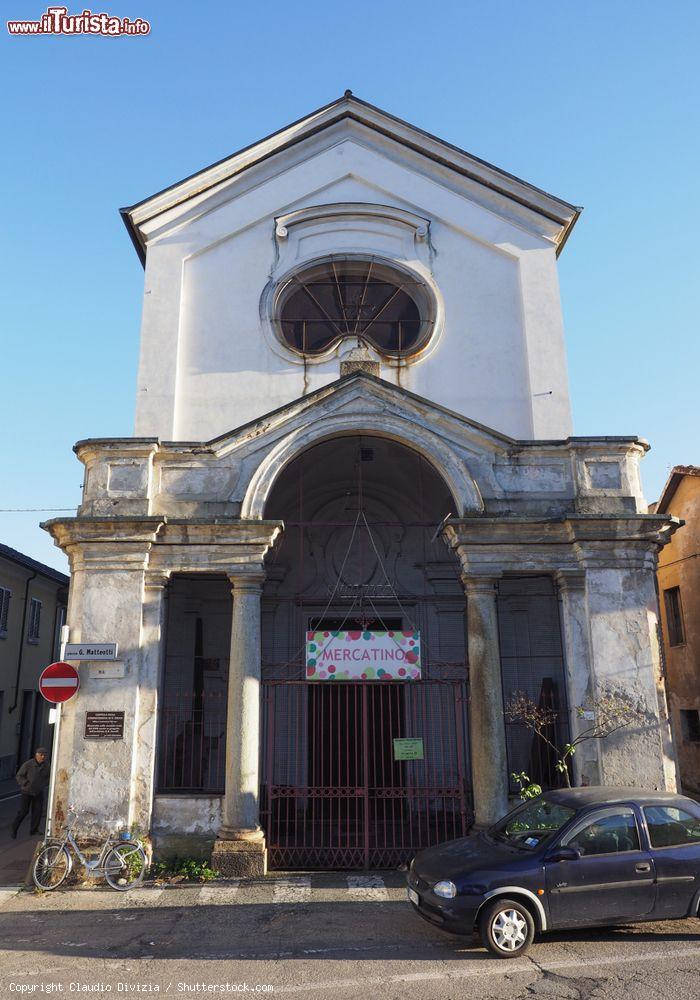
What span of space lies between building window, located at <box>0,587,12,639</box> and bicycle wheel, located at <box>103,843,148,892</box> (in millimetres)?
12634

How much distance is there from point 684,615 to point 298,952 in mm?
15141

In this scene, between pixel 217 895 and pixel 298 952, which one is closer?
pixel 298 952

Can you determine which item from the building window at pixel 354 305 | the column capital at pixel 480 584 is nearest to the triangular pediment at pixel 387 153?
the building window at pixel 354 305

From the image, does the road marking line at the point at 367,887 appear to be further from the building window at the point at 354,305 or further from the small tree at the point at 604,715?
the building window at the point at 354,305

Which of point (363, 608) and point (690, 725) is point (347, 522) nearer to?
point (363, 608)

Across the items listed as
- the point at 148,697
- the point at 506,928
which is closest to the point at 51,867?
the point at 148,697

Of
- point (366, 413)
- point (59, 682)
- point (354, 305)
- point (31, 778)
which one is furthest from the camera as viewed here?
point (354, 305)

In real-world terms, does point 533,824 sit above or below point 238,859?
above

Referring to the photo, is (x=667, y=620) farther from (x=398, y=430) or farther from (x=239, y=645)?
(x=239, y=645)

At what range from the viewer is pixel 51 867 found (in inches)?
368

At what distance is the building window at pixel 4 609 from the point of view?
20.4m

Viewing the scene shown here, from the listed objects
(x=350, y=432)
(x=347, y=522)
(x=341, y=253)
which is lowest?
(x=347, y=522)

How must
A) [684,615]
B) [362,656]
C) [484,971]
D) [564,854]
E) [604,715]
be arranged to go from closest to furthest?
1. [484,971]
2. [564,854]
3. [604,715]
4. [362,656]
5. [684,615]

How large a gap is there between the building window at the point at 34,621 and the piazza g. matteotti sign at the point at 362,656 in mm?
14584
